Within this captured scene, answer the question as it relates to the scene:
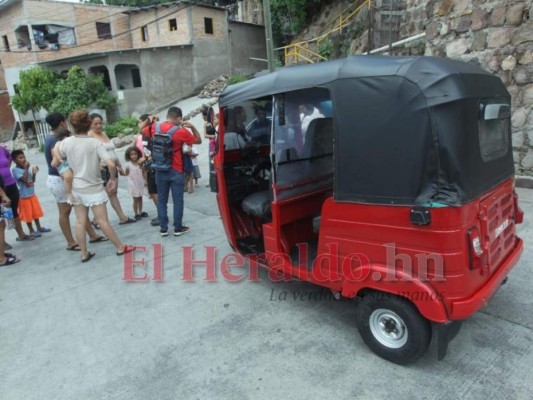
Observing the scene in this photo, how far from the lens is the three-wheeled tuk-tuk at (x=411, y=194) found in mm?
2145

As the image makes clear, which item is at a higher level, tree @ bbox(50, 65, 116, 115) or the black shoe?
tree @ bbox(50, 65, 116, 115)

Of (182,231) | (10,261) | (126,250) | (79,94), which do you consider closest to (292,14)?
(79,94)

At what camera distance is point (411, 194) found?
223cm

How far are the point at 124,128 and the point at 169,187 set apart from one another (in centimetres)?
1491

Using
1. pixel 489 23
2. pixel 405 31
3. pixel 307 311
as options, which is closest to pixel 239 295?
pixel 307 311

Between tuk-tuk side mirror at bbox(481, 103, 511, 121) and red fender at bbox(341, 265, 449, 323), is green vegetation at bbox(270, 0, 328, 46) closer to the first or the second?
tuk-tuk side mirror at bbox(481, 103, 511, 121)

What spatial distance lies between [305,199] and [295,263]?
58 centimetres

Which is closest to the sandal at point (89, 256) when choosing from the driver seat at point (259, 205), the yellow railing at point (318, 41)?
the driver seat at point (259, 205)

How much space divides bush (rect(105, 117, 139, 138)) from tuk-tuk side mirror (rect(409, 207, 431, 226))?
17.3 metres

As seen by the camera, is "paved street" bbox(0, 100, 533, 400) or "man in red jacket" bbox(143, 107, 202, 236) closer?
"paved street" bbox(0, 100, 533, 400)

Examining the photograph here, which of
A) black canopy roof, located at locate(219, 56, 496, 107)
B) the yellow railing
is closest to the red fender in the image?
black canopy roof, located at locate(219, 56, 496, 107)

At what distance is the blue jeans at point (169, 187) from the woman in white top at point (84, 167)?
671 mm

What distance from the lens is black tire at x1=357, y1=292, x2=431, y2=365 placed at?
2381 millimetres

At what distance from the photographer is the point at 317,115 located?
349cm
